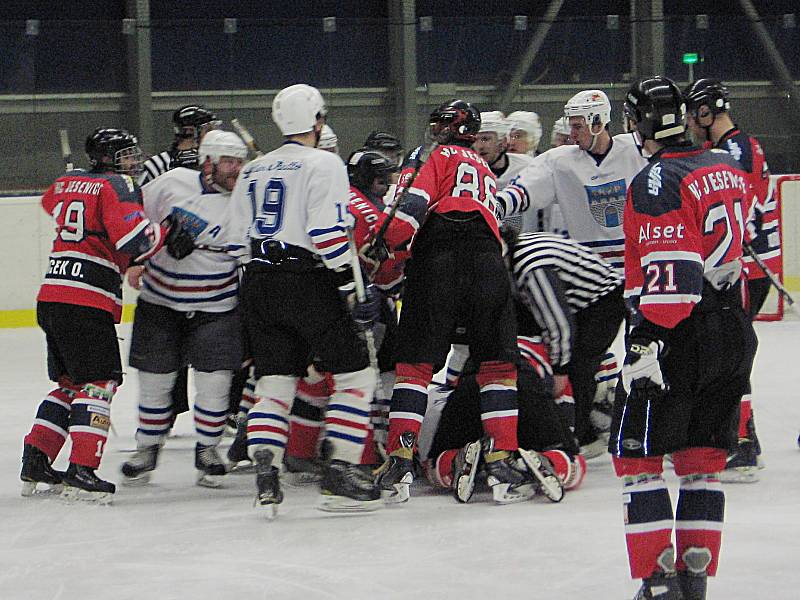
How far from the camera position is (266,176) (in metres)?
4.04

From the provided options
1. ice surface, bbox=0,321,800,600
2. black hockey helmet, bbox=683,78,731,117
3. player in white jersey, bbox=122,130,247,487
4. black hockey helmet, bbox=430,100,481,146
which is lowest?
ice surface, bbox=0,321,800,600

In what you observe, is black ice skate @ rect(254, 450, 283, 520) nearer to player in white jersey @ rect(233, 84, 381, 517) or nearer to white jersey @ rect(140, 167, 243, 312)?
player in white jersey @ rect(233, 84, 381, 517)

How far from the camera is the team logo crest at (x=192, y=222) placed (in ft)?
15.0

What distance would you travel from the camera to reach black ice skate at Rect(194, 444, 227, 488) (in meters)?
4.55

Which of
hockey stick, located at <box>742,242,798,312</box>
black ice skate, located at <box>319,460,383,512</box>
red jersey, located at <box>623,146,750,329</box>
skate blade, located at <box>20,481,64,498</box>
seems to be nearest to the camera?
red jersey, located at <box>623,146,750,329</box>

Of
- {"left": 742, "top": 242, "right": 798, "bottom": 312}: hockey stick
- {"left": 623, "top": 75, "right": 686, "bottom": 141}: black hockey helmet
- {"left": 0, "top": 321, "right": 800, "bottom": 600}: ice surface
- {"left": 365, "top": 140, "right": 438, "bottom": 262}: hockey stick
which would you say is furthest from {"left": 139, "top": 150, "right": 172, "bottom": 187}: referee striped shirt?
{"left": 623, "top": 75, "right": 686, "bottom": 141}: black hockey helmet

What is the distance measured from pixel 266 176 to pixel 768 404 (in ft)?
9.53

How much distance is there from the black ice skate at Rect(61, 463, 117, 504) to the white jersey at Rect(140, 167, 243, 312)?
660 mm

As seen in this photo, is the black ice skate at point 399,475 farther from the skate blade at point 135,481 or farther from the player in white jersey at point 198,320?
the skate blade at point 135,481

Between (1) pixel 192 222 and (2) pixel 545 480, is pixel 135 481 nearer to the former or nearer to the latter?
(1) pixel 192 222

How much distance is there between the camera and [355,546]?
12.2 ft

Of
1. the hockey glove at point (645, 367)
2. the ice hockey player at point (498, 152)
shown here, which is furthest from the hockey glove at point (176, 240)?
the hockey glove at point (645, 367)

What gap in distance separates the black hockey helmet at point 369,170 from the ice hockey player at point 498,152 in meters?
0.81

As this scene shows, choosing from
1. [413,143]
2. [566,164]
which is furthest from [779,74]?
[566,164]
